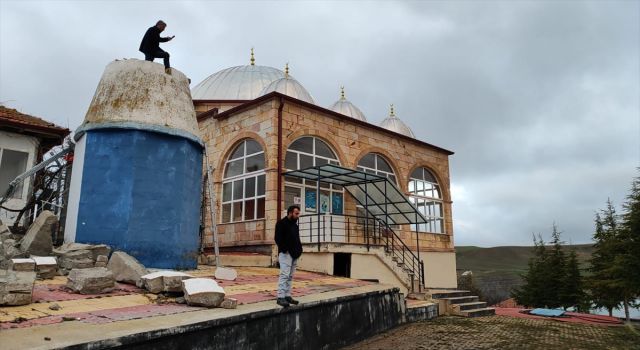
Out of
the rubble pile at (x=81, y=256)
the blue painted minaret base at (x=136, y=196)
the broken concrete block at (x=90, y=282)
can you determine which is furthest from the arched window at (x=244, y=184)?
the broken concrete block at (x=90, y=282)

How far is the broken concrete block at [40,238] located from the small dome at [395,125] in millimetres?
15020

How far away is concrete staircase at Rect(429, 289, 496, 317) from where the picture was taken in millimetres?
11484

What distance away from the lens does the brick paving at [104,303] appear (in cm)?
445

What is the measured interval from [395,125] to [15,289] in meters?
17.4

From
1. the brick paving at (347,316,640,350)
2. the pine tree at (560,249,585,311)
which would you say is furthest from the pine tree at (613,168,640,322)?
the pine tree at (560,249,585,311)

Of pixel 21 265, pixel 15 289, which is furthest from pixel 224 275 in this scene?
pixel 15 289

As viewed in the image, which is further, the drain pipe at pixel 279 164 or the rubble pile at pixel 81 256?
the drain pipe at pixel 279 164

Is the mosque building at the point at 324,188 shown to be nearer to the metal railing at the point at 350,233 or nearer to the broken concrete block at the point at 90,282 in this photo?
the metal railing at the point at 350,233

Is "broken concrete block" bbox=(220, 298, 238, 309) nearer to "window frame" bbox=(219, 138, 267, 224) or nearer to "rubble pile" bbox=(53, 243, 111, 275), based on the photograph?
"rubble pile" bbox=(53, 243, 111, 275)

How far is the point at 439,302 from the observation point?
11367 mm

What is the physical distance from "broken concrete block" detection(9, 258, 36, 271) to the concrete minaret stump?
7.08 ft

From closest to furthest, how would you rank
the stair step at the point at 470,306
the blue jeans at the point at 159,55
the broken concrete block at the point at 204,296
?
the broken concrete block at the point at 204,296, the blue jeans at the point at 159,55, the stair step at the point at 470,306

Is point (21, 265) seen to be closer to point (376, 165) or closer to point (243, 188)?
point (243, 188)

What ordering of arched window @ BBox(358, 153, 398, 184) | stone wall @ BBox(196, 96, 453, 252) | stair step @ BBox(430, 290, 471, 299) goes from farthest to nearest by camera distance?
arched window @ BBox(358, 153, 398, 184) < stone wall @ BBox(196, 96, 453, 252) < stair step @ BBox(430, 290, 471, 299)
